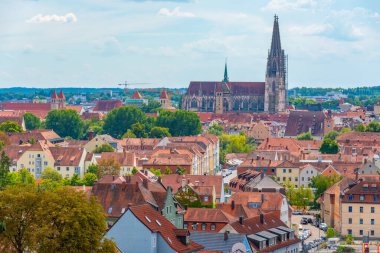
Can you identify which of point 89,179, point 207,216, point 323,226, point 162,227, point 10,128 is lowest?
point 323,226

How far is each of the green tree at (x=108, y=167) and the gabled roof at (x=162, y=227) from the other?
188 feet

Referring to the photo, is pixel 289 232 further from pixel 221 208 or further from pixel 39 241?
pixel 39 241

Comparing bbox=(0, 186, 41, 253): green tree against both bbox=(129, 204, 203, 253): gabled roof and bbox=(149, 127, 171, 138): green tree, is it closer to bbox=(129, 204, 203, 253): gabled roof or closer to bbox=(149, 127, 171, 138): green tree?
bbox=(129, 204, 203, 253): gabled roof

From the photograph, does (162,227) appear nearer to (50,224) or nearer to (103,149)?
(50,224)

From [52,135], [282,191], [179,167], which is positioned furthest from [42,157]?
[52,135]

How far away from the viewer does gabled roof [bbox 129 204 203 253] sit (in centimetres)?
6497

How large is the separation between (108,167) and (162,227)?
6225 cm

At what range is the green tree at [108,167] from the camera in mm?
125500

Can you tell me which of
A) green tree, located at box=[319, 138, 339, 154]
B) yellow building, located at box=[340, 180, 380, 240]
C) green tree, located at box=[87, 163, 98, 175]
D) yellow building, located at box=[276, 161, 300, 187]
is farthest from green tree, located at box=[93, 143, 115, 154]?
yellow building, located at box=[340, 180, 380, 240]

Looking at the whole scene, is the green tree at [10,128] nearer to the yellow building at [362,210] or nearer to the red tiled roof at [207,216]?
the yellow building at [362,210]

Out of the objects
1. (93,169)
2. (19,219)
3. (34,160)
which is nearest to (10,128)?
(34,160)

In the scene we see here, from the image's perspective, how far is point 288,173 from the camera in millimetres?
132750

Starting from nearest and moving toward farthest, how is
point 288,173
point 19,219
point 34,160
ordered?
point 19,219 → point 288,173 → point 34,160

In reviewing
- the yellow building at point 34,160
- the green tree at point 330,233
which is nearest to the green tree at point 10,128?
the yellow building at point 34,160
